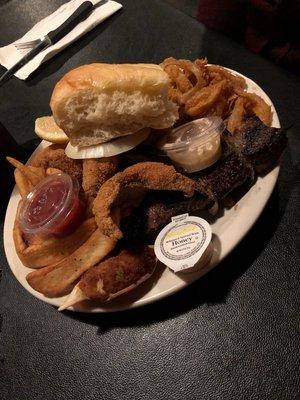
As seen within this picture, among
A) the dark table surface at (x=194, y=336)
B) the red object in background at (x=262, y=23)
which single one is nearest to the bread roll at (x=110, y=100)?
the dark table surface at (x=194, y=336)

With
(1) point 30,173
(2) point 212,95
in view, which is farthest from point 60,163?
(2) point 212,95

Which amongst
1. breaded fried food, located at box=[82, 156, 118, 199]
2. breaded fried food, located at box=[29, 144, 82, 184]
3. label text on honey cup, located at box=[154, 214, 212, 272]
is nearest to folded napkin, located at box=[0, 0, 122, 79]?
breaded fried food, located at box=[29, 144, 82, 184]

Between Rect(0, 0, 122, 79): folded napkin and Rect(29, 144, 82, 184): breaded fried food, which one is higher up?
Rect(0, 0, 122, 79): folded napkin

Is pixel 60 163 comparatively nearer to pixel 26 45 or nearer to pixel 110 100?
pixel 110 100

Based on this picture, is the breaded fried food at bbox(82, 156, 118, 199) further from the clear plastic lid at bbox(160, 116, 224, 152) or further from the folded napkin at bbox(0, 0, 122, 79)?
the folded napkin at bbox(0, 0, 122, 79)

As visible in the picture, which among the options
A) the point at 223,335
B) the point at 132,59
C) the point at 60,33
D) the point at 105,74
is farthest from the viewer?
the point at 60,33

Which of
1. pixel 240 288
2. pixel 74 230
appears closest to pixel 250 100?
pixel 240 288

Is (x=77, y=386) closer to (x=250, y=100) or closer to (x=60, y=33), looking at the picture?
(x=250, y=100)

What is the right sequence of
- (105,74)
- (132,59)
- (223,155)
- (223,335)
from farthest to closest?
(132,59)
(223,155)
(105,74)
(223,335)
